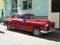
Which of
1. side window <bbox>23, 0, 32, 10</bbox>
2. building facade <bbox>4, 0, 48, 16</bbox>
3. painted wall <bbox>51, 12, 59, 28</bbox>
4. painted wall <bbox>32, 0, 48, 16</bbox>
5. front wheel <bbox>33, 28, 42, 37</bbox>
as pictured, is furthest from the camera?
side window <bbox>23, 0, 32, 10</bbox>

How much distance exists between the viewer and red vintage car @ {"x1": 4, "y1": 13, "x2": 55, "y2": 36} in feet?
43.2

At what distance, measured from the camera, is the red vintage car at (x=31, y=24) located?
43.2ft

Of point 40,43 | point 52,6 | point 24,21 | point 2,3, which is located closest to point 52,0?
point 52,6

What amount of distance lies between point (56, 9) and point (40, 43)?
6.82 m

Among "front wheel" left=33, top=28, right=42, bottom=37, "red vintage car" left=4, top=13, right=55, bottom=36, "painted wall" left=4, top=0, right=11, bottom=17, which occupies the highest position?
"painted wall" left=4, top=0, right=11, bottom=17

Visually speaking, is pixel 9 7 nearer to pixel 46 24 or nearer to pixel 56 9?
pixel 56 9

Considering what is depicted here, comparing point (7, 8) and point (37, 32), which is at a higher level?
point (7, 8)

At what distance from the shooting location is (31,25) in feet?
46.2

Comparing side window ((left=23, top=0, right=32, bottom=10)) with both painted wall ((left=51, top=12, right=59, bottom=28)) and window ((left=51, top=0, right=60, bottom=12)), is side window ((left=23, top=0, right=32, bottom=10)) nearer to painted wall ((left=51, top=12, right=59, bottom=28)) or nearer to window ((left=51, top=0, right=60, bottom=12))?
window ((left=51, top=0, right=60, bottom=12))

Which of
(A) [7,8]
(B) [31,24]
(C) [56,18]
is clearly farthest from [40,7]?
(B) [31,24]

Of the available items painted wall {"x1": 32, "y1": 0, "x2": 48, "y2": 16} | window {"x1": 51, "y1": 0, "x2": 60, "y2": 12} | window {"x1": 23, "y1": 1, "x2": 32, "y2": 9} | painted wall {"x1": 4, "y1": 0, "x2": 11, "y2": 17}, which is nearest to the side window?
window {"x1": 23, "y1": 1, "x2": 32, "y2": 9}

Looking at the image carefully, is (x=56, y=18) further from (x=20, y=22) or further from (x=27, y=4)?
(x=27, y=4)

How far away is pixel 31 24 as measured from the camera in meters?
14.1

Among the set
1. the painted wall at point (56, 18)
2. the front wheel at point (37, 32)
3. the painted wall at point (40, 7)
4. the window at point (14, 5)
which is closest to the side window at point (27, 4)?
the painted wall at point (40, 7)
